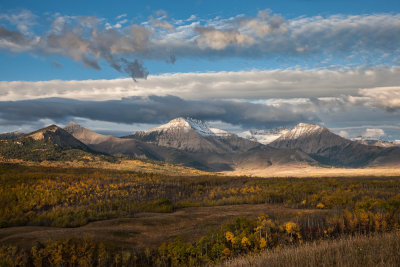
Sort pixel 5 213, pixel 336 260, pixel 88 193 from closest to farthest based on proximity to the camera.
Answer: pixel 336 260 < pixel 5 213 < pixel 88 193

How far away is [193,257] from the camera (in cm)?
3142

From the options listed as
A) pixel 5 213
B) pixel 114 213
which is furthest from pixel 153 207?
pixel 5 213

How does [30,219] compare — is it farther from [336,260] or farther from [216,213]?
[336,260]

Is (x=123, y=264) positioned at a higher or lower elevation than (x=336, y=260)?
lower

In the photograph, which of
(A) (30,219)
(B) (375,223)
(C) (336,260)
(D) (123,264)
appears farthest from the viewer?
(A) (30,219)

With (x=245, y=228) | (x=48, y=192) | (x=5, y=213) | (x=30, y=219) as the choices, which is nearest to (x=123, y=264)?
(x=245, y=228)

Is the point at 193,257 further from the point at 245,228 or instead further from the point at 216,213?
the point at 216,213

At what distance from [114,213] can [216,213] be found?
717 inches

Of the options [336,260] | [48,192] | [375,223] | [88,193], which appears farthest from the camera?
[88,193]

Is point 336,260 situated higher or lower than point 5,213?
higher

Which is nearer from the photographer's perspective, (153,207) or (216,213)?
(216,213)

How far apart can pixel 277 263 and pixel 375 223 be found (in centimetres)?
2635

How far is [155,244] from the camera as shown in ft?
120

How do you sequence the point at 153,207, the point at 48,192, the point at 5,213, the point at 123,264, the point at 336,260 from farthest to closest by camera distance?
the point at 48,192 < the point at 153,207 < the point at 5,213 < the point at 123,264 < the point at 336,260
